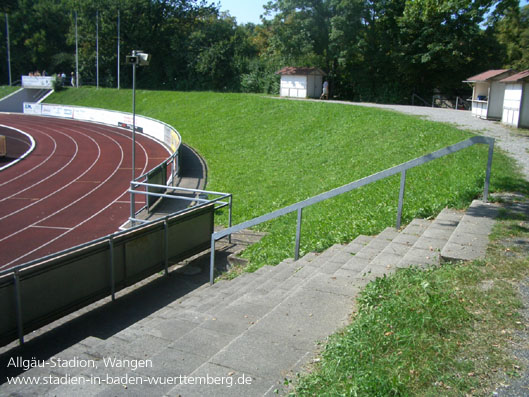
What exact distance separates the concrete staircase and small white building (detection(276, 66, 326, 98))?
1270 inches

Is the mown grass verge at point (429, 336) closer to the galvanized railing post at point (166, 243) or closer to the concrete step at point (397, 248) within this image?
the concrete step at point (397, 248)

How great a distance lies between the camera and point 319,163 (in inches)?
786

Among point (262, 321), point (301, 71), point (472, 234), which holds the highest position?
point (301, 71)

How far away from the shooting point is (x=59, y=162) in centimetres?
2725

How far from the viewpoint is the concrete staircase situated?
171 inches

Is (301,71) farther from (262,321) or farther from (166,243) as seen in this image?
(262,321)

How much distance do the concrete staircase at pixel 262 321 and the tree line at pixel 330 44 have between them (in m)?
25.2

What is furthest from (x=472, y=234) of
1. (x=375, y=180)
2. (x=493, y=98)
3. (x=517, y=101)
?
(x=493, y=98)

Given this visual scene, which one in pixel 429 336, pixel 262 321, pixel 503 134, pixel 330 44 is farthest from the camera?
pixel 330 44

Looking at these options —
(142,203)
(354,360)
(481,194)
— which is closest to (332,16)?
(142,203)

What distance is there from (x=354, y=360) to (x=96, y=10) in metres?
62.7

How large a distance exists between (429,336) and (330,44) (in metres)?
41.1

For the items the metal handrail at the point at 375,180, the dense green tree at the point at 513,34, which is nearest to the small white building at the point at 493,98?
the dense green tree at the point at 513,34

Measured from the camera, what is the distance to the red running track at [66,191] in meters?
14.8
